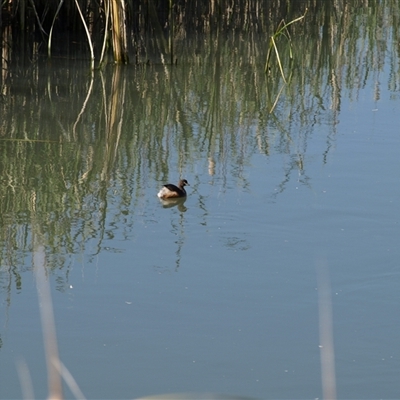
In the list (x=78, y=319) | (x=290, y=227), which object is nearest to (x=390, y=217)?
(x=290, y=227)

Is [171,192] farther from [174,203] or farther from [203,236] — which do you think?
[203,236]

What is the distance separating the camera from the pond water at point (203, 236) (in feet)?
11.0

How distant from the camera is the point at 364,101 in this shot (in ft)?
25.8

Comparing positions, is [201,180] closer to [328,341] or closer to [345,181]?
[345,181]

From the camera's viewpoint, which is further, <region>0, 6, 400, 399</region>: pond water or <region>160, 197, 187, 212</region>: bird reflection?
<region>160, 197, 187, 212</region>: bird reflection

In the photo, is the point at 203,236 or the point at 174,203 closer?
the point at 203,236

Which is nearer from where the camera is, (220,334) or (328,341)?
(328,341)

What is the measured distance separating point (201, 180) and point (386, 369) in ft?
8.30

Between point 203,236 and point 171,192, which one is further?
point 171,192

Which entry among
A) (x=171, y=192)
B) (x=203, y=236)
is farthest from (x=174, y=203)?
(x=203, y=236)

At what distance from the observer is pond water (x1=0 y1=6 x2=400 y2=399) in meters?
3.35

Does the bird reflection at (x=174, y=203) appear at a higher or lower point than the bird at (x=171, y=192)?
lower

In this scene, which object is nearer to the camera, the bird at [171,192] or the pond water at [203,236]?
the pond water at [203,236]

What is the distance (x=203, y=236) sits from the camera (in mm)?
4664
